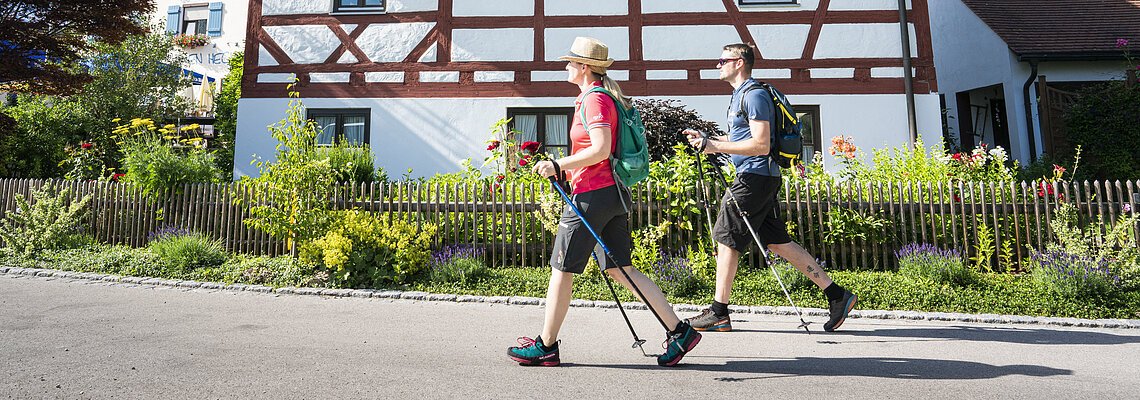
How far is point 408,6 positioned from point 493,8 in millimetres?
1489

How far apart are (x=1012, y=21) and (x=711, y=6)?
24.3 ft

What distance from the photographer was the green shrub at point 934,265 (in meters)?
5.61

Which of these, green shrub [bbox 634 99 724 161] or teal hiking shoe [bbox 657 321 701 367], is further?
green shrub [bbox 634 99 724 161]

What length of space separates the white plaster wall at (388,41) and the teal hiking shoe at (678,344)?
914cm

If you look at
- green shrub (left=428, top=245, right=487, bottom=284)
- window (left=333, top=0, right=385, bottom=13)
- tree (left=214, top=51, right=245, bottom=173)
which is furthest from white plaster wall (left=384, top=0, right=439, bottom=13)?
green shrub (left=428, top=245, right=487, bottom=284)

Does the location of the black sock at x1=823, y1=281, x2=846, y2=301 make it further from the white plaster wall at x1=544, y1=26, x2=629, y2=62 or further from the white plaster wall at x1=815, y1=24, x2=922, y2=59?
the white plaster wall at x1=815, y1=24, x2=922, y2=59

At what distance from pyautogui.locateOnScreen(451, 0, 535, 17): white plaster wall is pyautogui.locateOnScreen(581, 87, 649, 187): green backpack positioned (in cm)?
833

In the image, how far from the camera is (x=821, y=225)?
6633 millimetres

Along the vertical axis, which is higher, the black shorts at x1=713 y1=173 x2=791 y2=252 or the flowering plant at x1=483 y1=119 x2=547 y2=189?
the flowering plant at x1=483 y1=119 x2=547 y2=189

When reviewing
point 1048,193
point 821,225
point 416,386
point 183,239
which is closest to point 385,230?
point 183,239

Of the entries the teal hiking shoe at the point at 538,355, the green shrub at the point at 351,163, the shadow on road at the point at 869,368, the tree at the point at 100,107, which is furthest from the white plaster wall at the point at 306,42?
the shadow on road at the point at 869,368

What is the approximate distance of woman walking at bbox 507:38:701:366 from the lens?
3188 millimetres

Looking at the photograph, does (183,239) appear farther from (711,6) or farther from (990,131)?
(990,131)

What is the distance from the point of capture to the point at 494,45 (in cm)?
1115
